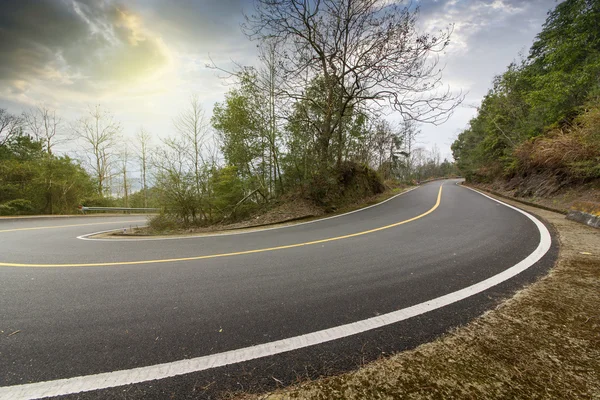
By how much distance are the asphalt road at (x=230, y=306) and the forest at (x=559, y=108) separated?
7.23 metres

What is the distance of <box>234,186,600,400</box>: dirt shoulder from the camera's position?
1.24 meters

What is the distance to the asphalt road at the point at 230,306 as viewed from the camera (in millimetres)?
1495

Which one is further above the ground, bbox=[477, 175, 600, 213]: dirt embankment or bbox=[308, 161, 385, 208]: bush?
bbox=[308, 161, 385, 208]: bush

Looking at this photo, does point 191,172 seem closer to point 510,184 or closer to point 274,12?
point 274,12

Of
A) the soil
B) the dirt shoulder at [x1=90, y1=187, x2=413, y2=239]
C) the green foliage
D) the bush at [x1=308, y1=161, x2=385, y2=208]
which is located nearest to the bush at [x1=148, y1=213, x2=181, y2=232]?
the dirt shoulder at [x1=90, y1=187, x2=413, y2=239]

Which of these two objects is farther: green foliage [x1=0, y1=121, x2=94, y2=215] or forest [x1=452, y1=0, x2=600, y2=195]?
green foliage [x1=0, y1=121, x2=94, y2=215]

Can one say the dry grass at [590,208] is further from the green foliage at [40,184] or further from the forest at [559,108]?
the green foliage at [40,184]

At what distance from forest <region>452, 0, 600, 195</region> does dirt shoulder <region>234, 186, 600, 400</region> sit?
8491 millimetres

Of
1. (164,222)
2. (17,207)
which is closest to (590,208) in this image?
(164,222)

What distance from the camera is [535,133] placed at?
1337 centimetres

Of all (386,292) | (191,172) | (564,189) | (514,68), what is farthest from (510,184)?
(191,172)

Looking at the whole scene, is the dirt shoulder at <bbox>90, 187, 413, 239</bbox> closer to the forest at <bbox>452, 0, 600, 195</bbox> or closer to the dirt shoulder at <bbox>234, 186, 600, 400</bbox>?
the dirt shoulder at <bbox>234, 186, 600, 400</bbox>

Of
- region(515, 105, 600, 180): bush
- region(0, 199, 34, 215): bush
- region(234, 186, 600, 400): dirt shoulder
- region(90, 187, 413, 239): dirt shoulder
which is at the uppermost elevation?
region(515, 105, 600, 180): bush

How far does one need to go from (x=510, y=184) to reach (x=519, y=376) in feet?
62.3
